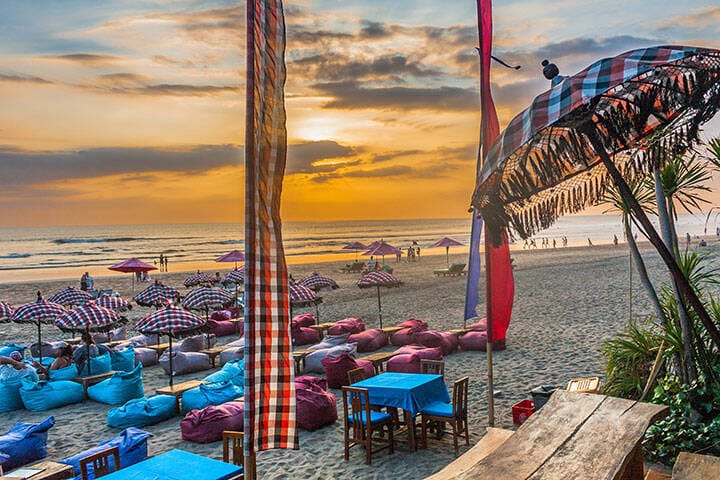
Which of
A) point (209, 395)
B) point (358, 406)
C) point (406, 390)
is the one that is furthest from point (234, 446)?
point (209, 395)

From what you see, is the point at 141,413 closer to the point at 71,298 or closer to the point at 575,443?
the point at 575,443

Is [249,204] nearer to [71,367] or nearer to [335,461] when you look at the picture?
[335,461]

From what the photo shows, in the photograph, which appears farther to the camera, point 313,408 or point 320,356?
point 320,356

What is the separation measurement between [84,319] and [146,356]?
285 cm

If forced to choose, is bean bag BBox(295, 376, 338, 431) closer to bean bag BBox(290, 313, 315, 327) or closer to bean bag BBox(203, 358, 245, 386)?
bean bag BBox(203, 358, 245, 386)

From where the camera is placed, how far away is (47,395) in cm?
1001

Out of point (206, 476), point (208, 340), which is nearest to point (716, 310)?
point (206, 476)

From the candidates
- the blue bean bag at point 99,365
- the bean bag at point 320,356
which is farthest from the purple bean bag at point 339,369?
the blue bean bag at point 99,365

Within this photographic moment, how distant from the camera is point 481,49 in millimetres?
6680

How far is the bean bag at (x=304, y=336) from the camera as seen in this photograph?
14758 mm

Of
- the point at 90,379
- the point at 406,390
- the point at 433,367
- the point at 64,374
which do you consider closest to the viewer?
the point at 406,390

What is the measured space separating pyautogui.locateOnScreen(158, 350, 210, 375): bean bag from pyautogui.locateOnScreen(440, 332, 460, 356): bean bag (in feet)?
17.3

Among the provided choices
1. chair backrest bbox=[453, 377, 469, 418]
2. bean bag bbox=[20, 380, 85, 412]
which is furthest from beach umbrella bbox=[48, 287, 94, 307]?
chair backrest bbox=[453, 377, 469, 418]

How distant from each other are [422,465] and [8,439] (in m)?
5.26
